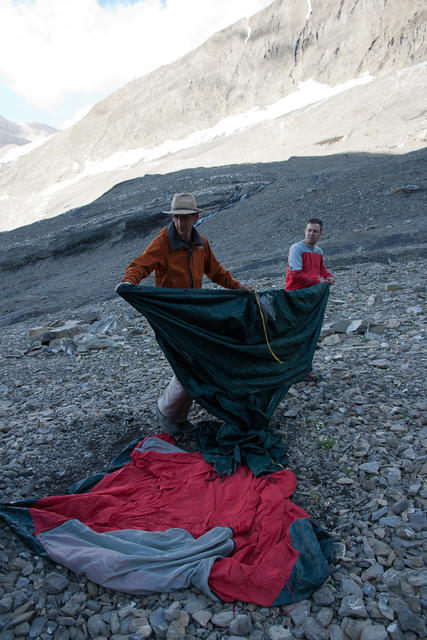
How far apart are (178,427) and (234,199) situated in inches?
955

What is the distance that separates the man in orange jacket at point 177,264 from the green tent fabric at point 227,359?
238mm

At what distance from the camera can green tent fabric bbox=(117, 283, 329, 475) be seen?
406 cm

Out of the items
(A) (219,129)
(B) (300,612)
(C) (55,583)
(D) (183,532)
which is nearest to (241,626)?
(B) (300,612)

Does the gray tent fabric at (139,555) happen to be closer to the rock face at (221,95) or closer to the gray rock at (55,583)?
the gray rock at (55,583)

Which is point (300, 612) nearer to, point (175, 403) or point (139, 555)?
point (139, 555)

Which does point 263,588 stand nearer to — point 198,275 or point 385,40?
point 198,275

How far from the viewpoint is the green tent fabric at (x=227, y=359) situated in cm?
406

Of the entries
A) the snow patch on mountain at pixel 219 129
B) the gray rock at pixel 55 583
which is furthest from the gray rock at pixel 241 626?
the snow patch on mountain at pixel 219 129

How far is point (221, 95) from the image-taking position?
8194cm

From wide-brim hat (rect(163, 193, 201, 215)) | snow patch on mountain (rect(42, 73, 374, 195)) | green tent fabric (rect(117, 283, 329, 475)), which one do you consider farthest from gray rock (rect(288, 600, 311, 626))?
snow patch on mountain (rect(42, 73, 374, 195))

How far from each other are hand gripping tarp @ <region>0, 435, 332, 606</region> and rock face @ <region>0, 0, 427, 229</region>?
42761 millimetres

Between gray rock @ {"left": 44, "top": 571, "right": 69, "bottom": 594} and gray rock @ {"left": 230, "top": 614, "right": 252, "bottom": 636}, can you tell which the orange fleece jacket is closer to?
gray rock @ {"left": 44, "top": 571, "right": 69, "bottom": 594}

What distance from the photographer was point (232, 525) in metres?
3.29

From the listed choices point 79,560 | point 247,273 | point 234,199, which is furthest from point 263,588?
point 234,199
